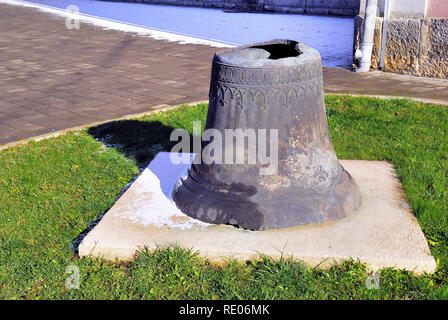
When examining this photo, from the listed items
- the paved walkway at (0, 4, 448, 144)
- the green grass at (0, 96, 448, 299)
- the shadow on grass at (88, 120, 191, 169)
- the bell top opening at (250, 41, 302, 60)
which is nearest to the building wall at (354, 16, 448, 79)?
the paved walkway at (0, 4, 448, 144)

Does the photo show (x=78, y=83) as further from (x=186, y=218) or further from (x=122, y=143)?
(x=186, y=218)

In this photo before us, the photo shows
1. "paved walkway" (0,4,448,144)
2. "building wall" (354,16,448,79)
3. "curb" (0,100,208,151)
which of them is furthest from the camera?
"building wall" (354,16,448,79)

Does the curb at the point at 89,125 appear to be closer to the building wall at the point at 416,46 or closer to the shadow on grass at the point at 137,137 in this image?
the shadow on grass at the point at 137,137

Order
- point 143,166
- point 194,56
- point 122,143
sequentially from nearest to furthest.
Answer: point 143,166, point 122,143, point 194,56

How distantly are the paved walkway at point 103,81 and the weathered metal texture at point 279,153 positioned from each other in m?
2.42

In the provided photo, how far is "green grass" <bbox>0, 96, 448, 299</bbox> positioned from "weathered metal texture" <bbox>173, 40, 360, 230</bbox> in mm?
363

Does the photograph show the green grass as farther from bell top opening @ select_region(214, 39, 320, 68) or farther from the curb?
bell top opening @ select_region(214, 39, 320, 68)

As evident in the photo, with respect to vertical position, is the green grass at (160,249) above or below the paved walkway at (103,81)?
below

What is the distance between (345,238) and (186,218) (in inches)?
37.9

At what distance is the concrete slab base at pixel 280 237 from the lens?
2.75 metres

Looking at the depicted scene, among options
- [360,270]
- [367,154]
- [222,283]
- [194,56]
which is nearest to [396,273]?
[360,270]

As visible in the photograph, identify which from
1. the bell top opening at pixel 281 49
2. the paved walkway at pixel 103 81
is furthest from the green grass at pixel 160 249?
the bell top opening at pixel 281 49

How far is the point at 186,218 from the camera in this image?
3176 millimetres

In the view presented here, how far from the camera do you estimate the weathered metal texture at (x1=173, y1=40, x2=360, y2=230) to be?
2.96 m
